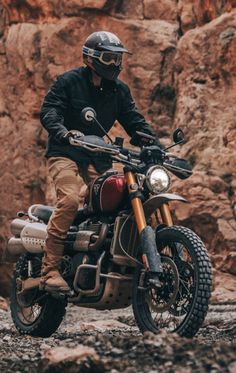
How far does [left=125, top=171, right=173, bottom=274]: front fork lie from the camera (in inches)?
271

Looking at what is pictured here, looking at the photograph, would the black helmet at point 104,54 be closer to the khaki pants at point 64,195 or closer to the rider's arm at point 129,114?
the rider's arm at point 129,114

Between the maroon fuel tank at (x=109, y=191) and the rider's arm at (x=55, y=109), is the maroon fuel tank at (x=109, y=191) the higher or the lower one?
the lower one

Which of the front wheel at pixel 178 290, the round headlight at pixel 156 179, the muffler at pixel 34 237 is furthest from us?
the muffler at pixel 34 237

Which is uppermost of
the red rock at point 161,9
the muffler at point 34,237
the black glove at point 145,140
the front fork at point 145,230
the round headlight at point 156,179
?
the red rock at point 161,9

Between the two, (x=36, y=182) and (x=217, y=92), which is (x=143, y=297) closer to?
(x=217, y=92)

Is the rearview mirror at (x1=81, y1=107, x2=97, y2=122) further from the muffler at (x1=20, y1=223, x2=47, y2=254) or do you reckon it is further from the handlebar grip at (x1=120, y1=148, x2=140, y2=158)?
the muffler at (x1=20, y1=223, x2=47, y2=254)

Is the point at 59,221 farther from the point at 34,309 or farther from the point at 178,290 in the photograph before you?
the point at 178,290

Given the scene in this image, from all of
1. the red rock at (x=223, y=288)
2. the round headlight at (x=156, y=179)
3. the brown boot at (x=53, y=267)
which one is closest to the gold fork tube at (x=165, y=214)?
the round headlight at (x=156, y=179)

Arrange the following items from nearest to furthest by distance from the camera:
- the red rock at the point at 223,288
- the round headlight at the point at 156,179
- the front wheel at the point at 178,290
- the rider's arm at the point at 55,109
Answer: the front wheel at the point at 178,290 → the round headlight at the point at 156,179 → the rider's arm at the point at 55,109 → the red rock at the point at 223,288

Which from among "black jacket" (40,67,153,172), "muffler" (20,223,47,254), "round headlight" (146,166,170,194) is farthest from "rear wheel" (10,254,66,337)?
"round headlight" (146,166,170,194)

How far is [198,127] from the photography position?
1576 cm

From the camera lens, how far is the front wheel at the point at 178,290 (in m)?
6.66

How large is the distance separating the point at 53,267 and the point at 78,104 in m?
1.47

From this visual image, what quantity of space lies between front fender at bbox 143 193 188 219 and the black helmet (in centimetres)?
140
